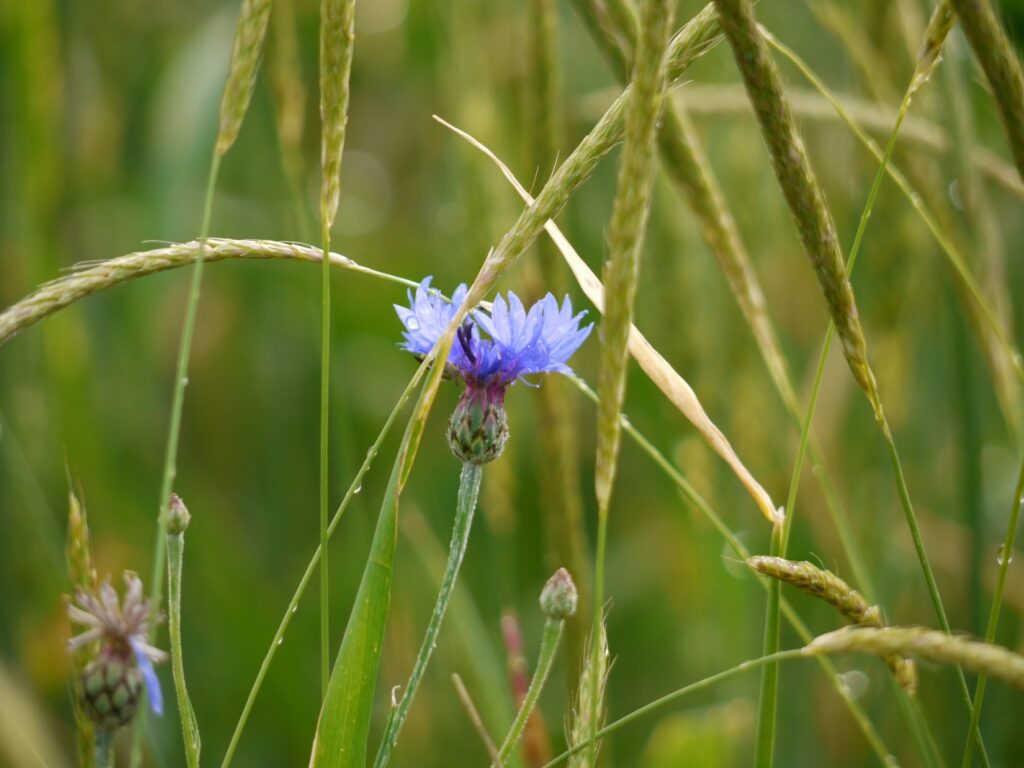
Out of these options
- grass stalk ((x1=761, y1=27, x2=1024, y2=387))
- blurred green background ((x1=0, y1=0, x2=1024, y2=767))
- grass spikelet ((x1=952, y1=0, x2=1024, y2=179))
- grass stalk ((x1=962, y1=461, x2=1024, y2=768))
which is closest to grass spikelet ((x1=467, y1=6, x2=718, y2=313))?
grass stalk ((x1=761, y1=27, x2=1024, y2=387))

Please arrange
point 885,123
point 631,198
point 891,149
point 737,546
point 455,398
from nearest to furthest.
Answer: point 631,198 < point 737,546 < point 891,149 < point 885,123 < point 455,398

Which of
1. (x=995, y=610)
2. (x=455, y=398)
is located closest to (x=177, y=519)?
(x=995, y=610)

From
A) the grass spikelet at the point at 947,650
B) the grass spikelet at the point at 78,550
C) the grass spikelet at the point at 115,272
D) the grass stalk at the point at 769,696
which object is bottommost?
the grass stalk at the point at 769,696

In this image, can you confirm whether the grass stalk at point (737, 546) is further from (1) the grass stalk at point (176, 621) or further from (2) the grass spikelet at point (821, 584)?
(1) the grass stalk at point (176, 621)

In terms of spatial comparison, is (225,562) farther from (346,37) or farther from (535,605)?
(346,37)

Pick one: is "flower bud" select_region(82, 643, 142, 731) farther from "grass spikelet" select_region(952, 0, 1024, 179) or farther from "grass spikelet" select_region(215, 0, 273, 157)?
"grass spikelet" select_region(952, 0, 1024, 179)

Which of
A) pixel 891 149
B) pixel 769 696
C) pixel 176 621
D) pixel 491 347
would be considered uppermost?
pixel 891 149

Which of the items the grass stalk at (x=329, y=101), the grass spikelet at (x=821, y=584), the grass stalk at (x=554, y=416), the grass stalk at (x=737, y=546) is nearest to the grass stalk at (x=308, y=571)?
the grass stalk at (x=329, y=101)

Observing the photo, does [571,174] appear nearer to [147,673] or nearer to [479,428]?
[479,428]
